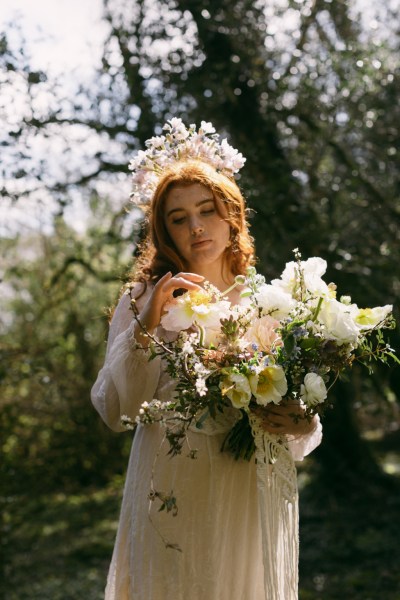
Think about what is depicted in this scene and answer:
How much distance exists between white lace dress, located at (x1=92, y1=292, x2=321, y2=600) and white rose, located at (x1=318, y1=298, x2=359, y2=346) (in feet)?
1.59

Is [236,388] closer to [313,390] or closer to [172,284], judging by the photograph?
[313,390]

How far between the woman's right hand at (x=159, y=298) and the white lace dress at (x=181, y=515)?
6 cm

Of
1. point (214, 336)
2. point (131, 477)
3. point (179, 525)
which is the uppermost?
point (214, 336)

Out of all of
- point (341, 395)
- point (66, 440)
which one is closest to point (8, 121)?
point (341, 395)

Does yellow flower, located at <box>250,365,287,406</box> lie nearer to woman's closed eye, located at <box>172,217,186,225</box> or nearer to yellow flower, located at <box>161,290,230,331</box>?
yellow flower, located at <box>161,290,230,331</box>

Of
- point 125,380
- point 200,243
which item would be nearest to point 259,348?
point 125,380

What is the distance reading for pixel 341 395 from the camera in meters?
6.10

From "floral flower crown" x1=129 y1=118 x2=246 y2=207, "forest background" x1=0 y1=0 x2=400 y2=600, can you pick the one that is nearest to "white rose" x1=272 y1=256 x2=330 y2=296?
"floral flower crown" x1=129 y1=118 x2=246 y2=207

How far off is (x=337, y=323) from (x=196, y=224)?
65 centimetres

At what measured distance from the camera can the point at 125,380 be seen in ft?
7.36

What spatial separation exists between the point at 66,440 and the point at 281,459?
6.14m

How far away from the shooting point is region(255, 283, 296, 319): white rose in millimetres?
2033

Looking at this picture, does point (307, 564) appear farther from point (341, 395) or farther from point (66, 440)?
point (66, 440)

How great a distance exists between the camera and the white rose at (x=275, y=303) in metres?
2.03
